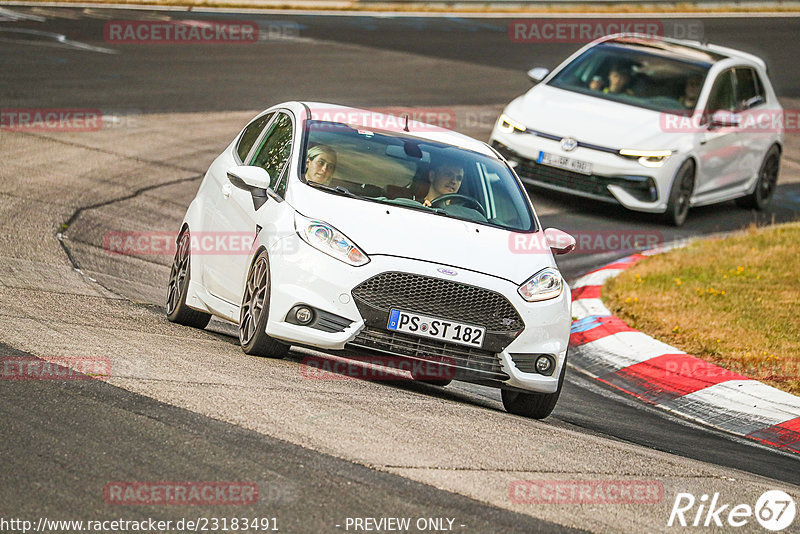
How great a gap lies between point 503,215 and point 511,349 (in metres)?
1.30

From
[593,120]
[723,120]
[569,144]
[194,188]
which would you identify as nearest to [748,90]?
[723,120]

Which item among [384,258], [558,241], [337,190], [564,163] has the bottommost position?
[564,163]

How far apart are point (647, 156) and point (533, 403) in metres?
7.34

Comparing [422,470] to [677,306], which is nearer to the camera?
[422,470]

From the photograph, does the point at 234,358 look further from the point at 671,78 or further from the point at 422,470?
the point at 671,78

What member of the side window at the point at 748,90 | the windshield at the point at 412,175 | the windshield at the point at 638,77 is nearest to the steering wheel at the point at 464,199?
the windshield at the point at 412,175

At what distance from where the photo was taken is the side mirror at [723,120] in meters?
15.6

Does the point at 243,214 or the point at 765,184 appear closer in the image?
the point at 243,214

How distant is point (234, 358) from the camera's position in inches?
302

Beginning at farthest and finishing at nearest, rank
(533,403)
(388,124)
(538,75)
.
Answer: (538,75) < (388,124) < (533,403)

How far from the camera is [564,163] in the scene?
1489cm

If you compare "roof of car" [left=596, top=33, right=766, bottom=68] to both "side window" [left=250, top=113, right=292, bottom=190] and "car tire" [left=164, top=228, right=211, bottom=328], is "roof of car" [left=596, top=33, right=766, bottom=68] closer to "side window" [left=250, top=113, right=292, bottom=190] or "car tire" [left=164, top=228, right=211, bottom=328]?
"side window" [left=250, top=113, right=292, bottom=190]

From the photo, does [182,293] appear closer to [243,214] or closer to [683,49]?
[243,214]

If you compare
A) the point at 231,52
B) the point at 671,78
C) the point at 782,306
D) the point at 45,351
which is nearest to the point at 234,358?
the point at 45,351
